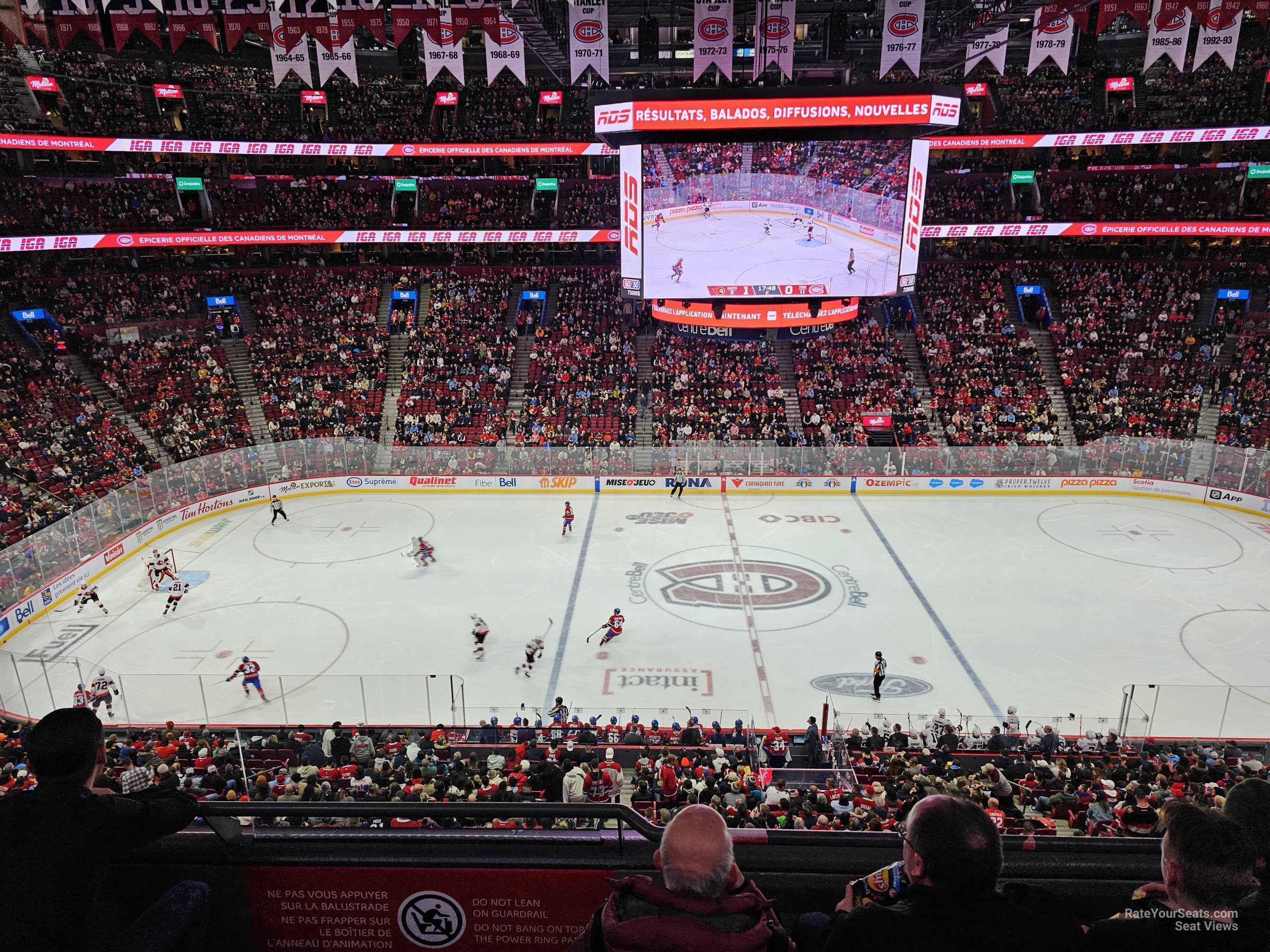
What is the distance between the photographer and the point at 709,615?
21312mm

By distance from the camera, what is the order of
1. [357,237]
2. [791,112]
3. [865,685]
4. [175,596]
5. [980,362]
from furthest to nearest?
[357,237] → [980,362] → [791,112] → [175,596] → [865,685]

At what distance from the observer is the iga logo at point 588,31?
2439 cm

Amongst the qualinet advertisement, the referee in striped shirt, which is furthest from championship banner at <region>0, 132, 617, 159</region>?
the referee in striped shirt

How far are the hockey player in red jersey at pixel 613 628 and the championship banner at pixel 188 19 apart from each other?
66.3 feet

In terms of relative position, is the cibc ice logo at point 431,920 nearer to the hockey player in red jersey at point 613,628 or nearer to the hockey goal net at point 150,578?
the hockey player in red jersey at point 613,628

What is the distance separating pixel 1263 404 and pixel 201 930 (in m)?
38.8

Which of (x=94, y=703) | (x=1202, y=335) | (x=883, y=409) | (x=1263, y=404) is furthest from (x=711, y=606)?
(x=1202, y=335)

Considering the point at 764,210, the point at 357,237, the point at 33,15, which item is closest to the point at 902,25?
the point at 764,210

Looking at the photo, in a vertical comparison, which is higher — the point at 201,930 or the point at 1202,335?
the point at 201,930

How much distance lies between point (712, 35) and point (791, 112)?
12.2ft

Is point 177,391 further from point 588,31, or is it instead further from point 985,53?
point 985,53

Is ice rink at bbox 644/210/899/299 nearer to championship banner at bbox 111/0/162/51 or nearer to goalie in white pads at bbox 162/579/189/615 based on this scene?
championship banner at bbox 111/0/162/51

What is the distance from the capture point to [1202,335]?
117 feet

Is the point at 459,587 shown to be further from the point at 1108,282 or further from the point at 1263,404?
the point at 1108,282
